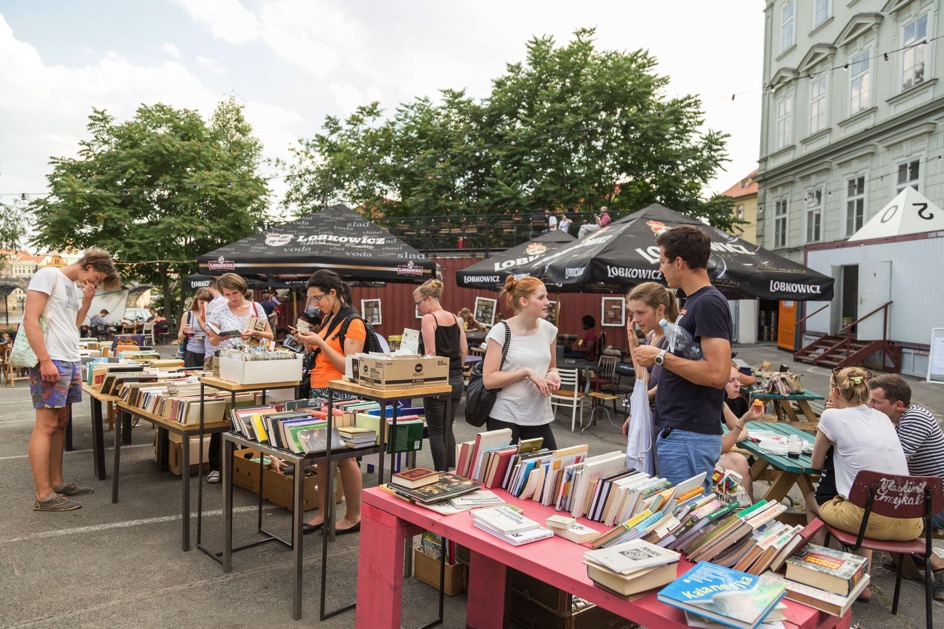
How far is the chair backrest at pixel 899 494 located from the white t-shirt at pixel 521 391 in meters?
1.81

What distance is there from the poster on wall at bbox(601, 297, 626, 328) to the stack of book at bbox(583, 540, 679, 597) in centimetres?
1434

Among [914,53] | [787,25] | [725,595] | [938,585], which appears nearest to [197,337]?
[725,595]

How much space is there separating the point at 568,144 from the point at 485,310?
935 cm

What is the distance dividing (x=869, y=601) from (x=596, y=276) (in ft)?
13.4

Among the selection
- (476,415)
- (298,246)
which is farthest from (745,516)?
(298,246)

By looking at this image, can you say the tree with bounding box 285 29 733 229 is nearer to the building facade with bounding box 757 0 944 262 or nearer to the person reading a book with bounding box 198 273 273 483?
the building facade with bounding box 757 0 944 262

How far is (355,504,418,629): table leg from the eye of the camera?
270 cm

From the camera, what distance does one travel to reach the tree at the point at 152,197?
2194 centimetres

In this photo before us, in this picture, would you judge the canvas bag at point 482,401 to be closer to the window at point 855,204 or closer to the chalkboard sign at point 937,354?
the chalkboard sign at point 937,354

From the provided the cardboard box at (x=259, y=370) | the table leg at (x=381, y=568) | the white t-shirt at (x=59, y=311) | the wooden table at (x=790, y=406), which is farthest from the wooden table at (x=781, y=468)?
the white t-shirt at (x=59, y=311)

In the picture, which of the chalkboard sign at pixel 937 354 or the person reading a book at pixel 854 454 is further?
the chalkboard sign at pixel 937 354

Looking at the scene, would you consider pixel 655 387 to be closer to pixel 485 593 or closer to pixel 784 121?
pixel 485 593

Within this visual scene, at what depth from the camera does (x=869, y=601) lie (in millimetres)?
3770

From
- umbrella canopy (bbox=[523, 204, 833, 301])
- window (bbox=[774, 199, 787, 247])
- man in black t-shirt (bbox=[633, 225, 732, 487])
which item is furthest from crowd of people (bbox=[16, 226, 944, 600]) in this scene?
window (bbox=[774, 199, 787, 247])
